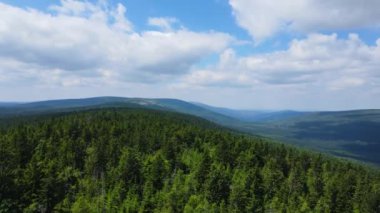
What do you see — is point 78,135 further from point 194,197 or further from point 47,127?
point 194,197

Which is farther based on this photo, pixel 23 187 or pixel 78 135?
pixel 78 135

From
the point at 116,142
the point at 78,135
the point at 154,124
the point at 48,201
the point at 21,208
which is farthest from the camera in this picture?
the point at 154,124

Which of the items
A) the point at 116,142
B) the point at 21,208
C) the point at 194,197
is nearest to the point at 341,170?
the point at 194,197

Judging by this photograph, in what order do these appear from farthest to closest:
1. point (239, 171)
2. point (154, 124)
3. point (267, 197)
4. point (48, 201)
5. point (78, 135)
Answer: point (154, 124) < point (78, 135) < point (239, 171) < point (267, 197) < point (48, 201)

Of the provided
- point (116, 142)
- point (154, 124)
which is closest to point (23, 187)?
point (116, 142)

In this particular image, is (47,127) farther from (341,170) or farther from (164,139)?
(341,170)

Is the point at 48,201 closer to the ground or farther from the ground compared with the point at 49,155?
closer to the ground
